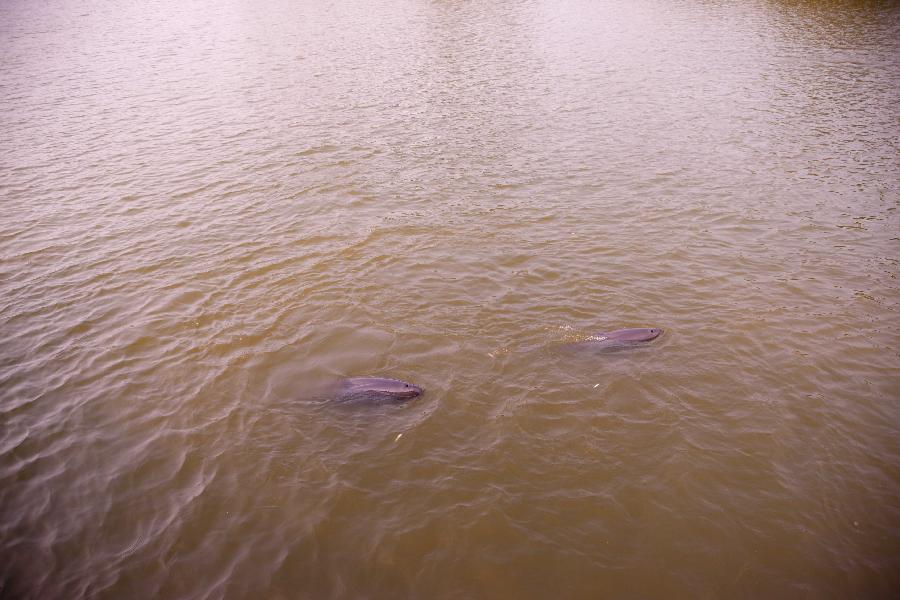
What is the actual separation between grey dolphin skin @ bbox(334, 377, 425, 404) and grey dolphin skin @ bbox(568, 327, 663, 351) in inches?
165

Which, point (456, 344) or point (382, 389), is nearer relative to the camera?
point (382, 389)

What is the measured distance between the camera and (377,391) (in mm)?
10211

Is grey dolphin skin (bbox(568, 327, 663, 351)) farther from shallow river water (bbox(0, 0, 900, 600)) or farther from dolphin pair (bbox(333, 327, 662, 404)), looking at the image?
dolphin pair (bbox(333, 327, 662, 404))

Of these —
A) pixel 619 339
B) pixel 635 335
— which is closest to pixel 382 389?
pixel 619 339

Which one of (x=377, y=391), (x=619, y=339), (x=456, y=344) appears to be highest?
(x=377, y=391)

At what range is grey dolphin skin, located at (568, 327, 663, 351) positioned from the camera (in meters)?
11.4

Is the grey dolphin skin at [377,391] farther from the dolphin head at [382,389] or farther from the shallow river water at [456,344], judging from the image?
the shallow river water at [456,344]

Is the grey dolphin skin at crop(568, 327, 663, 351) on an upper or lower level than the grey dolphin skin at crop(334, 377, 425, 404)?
lower

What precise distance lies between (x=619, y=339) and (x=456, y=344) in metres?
3.99

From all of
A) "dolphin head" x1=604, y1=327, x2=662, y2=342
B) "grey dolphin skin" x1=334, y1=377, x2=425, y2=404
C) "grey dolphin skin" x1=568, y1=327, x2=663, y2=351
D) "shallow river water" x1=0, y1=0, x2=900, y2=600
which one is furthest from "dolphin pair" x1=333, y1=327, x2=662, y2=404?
"dolphin head" x1=604, y1=327, x2=662, y2=342

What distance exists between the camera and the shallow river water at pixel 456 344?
7.95m

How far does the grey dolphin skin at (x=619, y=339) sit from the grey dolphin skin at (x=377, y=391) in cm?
420

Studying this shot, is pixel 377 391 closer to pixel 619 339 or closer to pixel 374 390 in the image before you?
pixel 374 390

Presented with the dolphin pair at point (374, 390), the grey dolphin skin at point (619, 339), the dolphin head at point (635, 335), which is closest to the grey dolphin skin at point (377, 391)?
the dolphin pair at point (374, 390)
